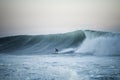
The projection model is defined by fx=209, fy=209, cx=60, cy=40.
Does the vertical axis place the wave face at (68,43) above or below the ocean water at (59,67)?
above

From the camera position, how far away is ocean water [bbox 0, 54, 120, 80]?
2.62m

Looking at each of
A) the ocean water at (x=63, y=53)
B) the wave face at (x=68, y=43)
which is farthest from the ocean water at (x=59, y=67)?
the wave face at (x=68, y=43)

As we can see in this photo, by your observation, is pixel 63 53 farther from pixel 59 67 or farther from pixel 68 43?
pixel 59 67

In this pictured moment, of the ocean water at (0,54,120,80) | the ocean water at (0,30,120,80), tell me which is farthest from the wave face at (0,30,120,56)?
the ocean water at (0,54,120,80)

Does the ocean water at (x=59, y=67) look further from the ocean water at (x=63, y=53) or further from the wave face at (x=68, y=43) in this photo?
the wave face at (x=68, y=43)

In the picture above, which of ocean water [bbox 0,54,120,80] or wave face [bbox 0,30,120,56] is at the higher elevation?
wave face [bbox 0,30,120,56]

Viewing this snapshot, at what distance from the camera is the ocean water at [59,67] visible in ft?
8.61

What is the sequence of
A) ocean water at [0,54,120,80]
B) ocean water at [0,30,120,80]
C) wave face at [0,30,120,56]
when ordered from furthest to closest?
wave face at [0,30,120,56]
ocean water at [0,30,120,80]
ocean water at [0,54,120,80]

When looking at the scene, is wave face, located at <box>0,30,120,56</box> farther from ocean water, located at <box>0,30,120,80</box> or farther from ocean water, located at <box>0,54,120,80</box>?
ocean water, located at <box>0,54,120,80</box>

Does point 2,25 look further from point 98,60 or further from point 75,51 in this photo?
point 98,60

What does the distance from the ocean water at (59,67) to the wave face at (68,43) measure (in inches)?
5.0

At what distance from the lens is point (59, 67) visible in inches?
118

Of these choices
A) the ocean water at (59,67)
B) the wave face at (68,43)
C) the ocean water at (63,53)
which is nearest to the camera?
the ocean water at (59,67)

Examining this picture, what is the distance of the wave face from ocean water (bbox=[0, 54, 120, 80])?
0.13 meters
